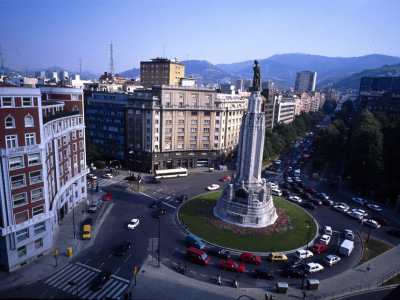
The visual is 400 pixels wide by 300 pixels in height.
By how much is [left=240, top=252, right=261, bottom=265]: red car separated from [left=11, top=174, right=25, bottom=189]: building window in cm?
3151

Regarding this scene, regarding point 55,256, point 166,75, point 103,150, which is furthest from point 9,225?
point 166,75

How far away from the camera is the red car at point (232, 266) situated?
36.0m

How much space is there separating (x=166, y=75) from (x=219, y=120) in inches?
2862

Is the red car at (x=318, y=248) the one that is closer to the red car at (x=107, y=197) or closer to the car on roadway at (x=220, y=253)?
the car on roadway at (x=220, y=253)

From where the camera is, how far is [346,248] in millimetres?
40938

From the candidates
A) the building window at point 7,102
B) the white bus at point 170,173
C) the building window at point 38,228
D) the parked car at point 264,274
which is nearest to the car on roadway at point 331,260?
the parked car at point 264,274

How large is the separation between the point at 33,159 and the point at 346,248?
154 ft

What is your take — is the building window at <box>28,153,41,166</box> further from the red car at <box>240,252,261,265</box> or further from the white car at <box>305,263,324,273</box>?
the white car at <box>305,263,324,273</box>

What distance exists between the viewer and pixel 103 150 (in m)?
89.3

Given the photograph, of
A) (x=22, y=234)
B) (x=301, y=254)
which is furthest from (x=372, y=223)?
(x=22, y=234)

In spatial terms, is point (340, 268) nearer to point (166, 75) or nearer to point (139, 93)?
point (139, 93)

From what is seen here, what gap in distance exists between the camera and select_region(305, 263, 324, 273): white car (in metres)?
36.7

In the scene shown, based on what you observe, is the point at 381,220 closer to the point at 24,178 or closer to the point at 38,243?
the point at 38,243

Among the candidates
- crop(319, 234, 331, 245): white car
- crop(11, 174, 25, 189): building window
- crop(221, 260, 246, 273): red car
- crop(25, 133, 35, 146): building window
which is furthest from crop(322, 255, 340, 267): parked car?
crop(25, 133, 35, 146): building window
